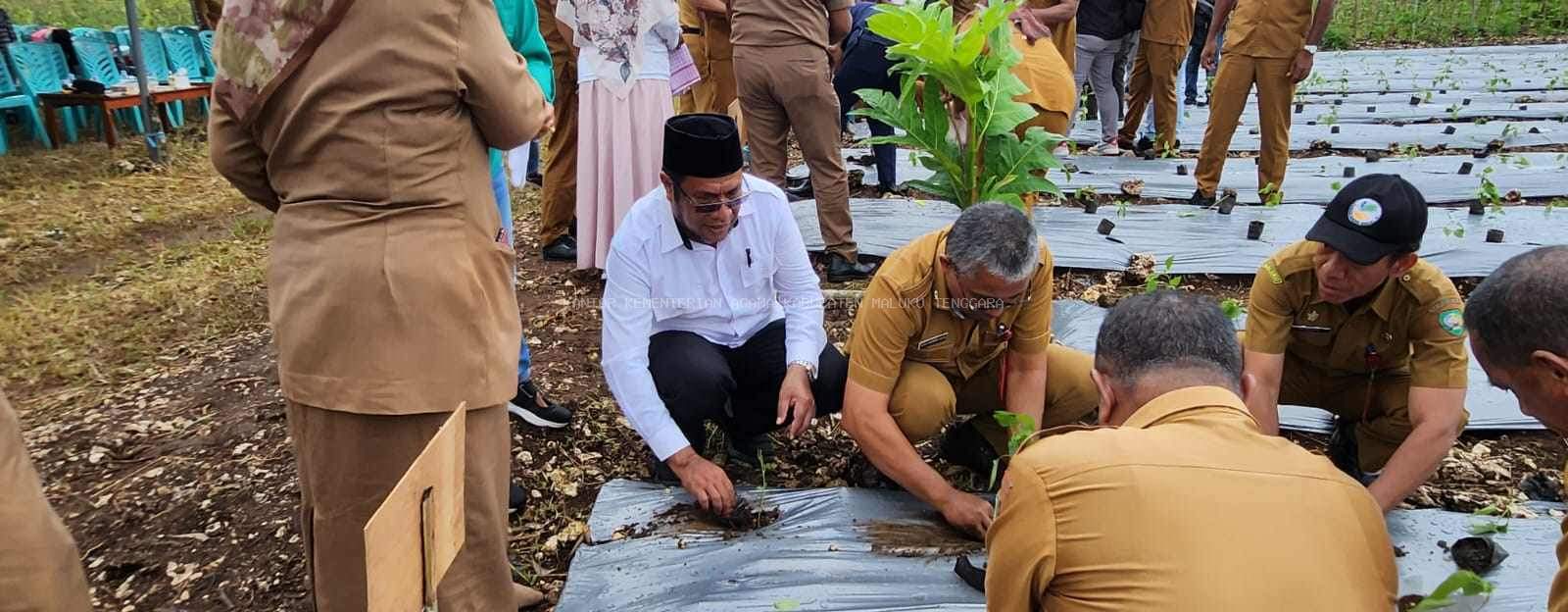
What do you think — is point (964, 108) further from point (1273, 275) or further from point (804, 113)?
point (804, 113)

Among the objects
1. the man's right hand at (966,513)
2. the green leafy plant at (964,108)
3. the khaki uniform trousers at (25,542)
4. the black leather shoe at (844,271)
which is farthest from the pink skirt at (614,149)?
the khaki uniform trousers at (25,542)

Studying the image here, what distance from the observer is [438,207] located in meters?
1.63

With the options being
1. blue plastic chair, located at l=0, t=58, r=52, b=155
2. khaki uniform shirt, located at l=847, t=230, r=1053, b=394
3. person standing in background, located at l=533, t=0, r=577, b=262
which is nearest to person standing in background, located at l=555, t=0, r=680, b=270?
person standing in background, located at l=533, t=0, r=577, b=262

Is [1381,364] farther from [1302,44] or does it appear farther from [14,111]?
[14,111]

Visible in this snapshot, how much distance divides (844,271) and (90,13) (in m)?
13.1

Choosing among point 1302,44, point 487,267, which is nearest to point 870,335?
point 487,267

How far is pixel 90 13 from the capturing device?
1259cm

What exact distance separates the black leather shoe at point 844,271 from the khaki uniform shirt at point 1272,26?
2462mm

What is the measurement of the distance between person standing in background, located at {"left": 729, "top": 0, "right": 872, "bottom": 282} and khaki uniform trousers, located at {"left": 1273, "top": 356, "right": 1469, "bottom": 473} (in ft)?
6.97

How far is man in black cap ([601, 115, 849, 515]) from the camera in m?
2.56

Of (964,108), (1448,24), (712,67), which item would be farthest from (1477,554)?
(1448,24)

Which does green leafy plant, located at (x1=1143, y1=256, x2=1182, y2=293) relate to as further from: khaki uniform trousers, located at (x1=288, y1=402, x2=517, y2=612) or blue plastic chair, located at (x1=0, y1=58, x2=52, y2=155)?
blue plastic chair, located at (x1=0, y1=58, x2=52, y2=155)

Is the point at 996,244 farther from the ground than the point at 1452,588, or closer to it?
farther from the ground

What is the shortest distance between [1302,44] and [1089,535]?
462 cm
